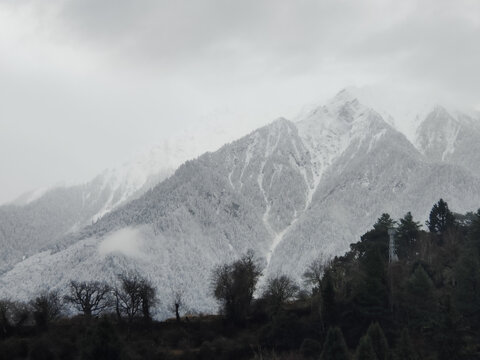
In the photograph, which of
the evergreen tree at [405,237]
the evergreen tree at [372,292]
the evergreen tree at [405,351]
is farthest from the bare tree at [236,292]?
the evergreen tree at [405,237]

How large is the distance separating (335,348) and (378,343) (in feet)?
15.9

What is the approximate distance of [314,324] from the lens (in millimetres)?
88375

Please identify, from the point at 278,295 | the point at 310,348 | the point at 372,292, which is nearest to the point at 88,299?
the point at 278,295

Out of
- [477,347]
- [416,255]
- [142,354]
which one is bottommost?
[477,347]

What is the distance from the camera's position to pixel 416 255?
114 meters

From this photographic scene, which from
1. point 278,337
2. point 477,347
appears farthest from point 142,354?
point 477,347

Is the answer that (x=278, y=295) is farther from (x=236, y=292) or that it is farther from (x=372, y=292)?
(x=372, y=292)

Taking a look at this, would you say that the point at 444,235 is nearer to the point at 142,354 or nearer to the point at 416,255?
the point at 416,255

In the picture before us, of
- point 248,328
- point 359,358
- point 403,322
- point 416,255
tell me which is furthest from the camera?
point 416,255

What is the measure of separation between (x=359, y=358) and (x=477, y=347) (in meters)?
16.6

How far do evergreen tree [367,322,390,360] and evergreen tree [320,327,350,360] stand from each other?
3.15 meters

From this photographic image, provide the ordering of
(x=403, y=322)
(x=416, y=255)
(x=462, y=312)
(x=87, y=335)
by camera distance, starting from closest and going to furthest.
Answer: (x=87, y=335)
(x=462, y=312)
(x=403, y=322)
(x=416, y=255)

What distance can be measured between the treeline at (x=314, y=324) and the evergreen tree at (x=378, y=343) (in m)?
0.12

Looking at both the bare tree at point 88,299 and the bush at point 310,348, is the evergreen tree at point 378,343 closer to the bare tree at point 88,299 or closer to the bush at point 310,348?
the bush at point 310,348
